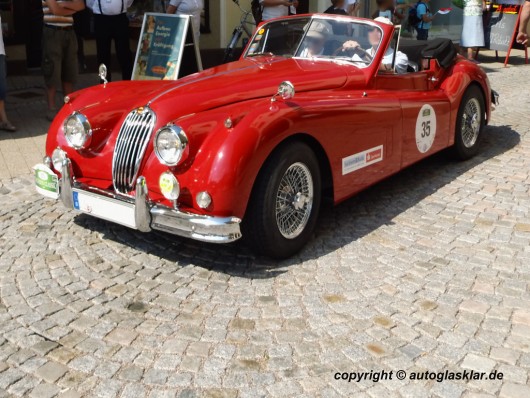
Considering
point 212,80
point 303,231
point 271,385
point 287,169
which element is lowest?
point 271,385

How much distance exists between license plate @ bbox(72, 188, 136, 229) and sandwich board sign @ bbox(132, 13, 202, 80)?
369 centimetres

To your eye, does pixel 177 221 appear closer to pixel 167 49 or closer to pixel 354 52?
pixel 354 52

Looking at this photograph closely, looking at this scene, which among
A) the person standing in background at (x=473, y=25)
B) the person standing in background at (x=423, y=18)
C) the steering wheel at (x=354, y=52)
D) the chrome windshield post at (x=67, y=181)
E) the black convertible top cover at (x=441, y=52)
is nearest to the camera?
the chrome windshield post at (x=67, y=181)

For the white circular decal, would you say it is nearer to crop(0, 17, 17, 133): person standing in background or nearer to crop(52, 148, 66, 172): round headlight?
crop(52, 148, 66, 172): round headlight

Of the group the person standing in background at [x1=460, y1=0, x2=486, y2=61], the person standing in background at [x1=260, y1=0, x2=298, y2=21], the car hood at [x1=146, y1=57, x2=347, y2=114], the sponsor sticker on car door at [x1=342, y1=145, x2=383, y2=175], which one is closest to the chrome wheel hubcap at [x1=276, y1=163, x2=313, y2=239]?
the sponsor sticker on car door at [x1=342, y1=145, x2=383, y2=175]

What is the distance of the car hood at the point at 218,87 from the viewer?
420 centimetres

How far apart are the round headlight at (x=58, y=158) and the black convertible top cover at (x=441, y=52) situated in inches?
136

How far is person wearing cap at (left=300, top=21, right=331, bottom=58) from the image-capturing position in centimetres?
527

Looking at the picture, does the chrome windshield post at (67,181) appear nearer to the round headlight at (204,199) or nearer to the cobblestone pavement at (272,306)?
the cobblestone pavement at (272,306)

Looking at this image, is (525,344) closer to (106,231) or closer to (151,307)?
(151,307)

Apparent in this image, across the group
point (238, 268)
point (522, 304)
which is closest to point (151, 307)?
point (238, 268)

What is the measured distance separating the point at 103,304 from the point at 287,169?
4.53ft

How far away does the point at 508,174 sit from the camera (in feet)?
19.6

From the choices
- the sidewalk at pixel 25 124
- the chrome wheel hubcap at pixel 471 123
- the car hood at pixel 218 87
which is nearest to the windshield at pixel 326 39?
the car hood at pixel 218 87
